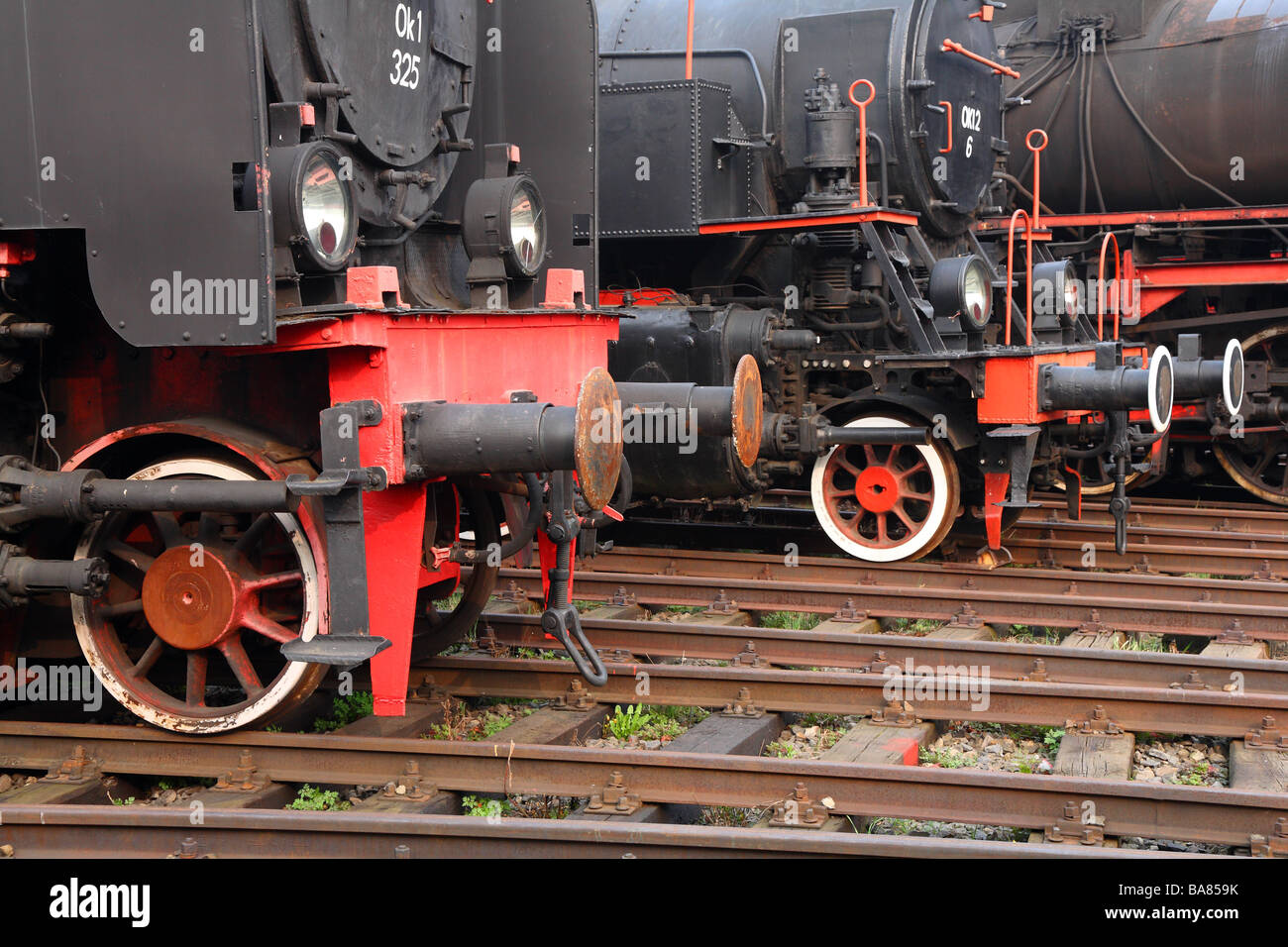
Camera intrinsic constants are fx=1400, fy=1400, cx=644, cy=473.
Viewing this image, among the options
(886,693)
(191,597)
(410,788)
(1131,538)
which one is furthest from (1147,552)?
(191,597)

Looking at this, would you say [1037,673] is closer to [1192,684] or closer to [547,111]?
[1192,684]

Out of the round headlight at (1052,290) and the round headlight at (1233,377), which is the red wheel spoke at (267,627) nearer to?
the round headlight at (1233,377)

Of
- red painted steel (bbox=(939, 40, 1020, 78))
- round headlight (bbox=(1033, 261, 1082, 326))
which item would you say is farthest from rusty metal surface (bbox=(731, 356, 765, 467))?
round headlight (bbox=(1033, 261, 1082, 326))

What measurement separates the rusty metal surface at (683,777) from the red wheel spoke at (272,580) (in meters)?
0.47

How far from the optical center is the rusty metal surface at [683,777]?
373 centimetres

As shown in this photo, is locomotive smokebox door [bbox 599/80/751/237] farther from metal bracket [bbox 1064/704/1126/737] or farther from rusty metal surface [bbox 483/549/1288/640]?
metal bracket [bbox 1064/704/1126/737]

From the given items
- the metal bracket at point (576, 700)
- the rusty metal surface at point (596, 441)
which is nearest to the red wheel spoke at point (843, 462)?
the metal bracket at point (576, 700)

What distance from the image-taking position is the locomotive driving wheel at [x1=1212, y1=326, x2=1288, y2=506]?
9578mm

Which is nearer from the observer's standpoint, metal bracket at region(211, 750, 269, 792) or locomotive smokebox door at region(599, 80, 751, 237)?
metal bracket at region(211, 750, 269, 792)

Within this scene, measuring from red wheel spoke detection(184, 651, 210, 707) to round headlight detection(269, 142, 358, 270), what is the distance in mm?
1322

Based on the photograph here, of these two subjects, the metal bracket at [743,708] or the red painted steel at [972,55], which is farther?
the red painted steel at [972,55]

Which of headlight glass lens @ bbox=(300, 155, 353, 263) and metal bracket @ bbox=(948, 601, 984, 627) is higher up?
headlight glass lens @ bbox=(300, 155, 353, 263)

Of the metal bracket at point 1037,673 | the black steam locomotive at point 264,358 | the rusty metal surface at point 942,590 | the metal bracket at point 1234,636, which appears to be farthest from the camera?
the rusty metal surface at point 942,590

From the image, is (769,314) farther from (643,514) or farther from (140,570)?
(140,570)
